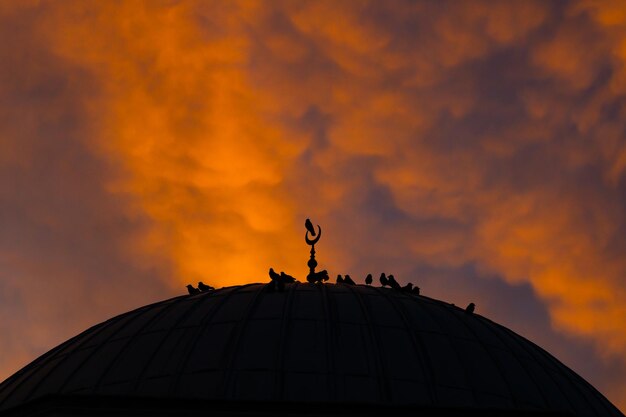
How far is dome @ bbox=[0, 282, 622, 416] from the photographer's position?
21.2 meters

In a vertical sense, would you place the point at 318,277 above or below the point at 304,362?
above

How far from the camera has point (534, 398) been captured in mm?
23938

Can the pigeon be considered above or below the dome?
above

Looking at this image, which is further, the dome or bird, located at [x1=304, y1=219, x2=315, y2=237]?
bird, located at [x1=304, y1=219, x2=315, y2=237]

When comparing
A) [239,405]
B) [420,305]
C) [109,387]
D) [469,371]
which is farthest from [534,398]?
[109,387]

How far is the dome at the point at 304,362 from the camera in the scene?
69.7 ft

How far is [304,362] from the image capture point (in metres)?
22.3

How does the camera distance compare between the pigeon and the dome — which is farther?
the pigeon

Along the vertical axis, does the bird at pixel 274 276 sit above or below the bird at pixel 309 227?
below

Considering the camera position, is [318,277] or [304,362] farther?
[318,277]

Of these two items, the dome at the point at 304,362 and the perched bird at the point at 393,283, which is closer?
the dome at the point at 304,362

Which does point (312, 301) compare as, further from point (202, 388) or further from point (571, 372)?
point (571, 372)

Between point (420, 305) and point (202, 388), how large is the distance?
311 inches

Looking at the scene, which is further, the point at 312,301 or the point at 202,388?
the point at 312,301
